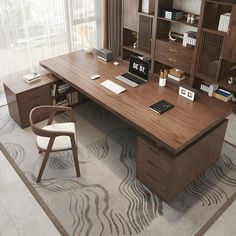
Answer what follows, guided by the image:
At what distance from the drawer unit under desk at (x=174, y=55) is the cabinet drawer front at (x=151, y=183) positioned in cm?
194

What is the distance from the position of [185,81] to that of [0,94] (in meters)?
2.69

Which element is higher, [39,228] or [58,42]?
[58,42]

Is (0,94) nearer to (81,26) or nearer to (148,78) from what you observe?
(81,26)

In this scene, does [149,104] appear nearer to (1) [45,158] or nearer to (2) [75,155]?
(2) [75,155]

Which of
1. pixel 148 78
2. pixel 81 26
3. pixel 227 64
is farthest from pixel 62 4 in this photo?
pixel 227 64

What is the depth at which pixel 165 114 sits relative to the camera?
2678 mm

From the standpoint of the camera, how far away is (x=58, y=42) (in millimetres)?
4566

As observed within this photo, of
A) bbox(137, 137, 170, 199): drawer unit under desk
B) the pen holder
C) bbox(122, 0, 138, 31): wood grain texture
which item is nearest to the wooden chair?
bbox(137, 137, 170, 199): drawer unit under desk

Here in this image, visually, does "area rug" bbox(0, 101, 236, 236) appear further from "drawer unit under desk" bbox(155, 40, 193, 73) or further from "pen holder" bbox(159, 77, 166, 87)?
"drawer unit under desk" bbox(155, 40, 193, 73)

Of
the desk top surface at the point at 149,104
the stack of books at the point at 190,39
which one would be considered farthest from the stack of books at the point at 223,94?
the desk top surface at the point at 149,104

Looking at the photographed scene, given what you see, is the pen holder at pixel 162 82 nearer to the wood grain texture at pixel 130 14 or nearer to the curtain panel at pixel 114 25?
the wood grain texture at pixel 130 14

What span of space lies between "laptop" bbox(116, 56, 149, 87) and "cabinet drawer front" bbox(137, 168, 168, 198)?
0.97 metres

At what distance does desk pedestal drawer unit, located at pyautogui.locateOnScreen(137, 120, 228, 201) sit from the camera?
2398mm

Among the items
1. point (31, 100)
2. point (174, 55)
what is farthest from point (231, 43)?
point (31, 100)
